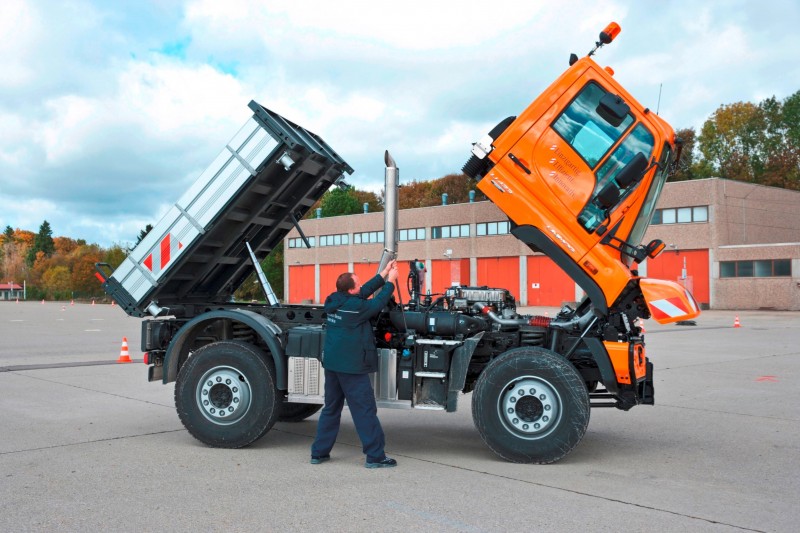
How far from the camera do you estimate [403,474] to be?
6.01 m

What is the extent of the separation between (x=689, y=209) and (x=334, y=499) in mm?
41218

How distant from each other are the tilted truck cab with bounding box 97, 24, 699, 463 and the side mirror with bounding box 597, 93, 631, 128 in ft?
0.04

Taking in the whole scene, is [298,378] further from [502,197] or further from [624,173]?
[624,173]

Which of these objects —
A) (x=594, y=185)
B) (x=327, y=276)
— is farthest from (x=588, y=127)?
(x=327, y=276)

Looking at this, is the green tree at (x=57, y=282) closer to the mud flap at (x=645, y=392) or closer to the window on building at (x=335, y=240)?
the window on building at (x=335, y=240)

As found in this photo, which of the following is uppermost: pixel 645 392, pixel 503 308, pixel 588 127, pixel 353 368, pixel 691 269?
pixel 691 269

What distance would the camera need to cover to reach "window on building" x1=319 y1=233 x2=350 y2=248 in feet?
199

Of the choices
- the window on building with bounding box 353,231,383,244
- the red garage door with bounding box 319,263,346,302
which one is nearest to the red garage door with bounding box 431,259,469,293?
the window on building with bounding box 353,231,383,244

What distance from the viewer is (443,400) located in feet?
22.1

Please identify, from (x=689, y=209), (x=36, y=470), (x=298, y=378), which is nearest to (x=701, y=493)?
(x=298, y=378)

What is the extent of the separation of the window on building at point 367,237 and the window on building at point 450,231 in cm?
454

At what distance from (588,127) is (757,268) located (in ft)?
125

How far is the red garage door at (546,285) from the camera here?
46.7 metres

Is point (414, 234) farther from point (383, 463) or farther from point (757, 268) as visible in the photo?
point (383, 463)
